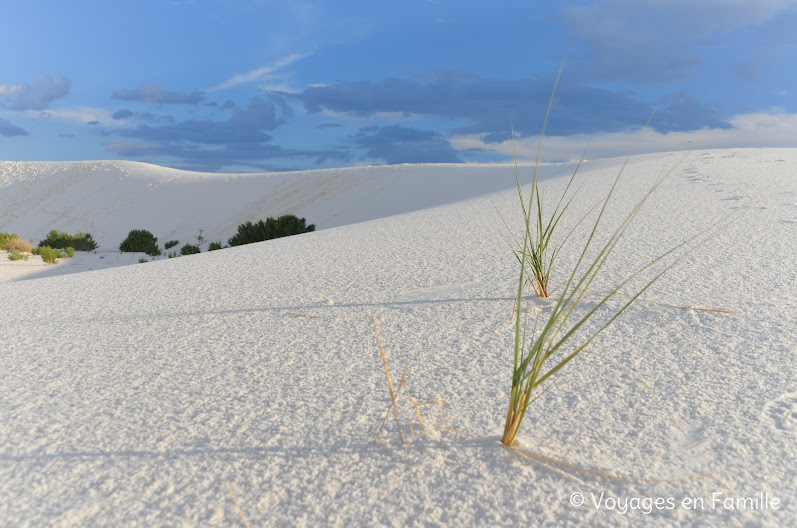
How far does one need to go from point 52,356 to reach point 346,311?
3.19ft

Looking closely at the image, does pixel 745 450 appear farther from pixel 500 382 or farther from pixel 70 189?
pixel 70 189

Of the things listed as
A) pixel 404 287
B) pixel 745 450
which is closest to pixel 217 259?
pixel 404 287

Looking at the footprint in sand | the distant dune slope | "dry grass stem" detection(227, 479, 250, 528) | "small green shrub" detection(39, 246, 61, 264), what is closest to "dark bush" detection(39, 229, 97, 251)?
"small green shrub" detection(39, 246, 61, 264)

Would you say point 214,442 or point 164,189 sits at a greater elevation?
point 164,189

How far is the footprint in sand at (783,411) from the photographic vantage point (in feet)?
4.06

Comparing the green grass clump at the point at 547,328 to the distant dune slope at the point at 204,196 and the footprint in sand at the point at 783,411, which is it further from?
the distant dune slope at the point at 204,196

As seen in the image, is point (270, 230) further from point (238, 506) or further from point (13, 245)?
point (238, 506)

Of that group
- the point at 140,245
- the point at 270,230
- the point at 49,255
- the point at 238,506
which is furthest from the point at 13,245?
the point at 238,506

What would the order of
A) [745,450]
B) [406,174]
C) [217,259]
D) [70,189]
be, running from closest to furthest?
[745,450] → [217,259] → [406,174] → [70,189]

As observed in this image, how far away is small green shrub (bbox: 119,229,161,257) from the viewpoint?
931 centimetres

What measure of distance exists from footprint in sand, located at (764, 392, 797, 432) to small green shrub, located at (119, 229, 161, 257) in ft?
30.3

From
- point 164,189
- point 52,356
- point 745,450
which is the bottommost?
point 745,450

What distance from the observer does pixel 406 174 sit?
14.6 metres

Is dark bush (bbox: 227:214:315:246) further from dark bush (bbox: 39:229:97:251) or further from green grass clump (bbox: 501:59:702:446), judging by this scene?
green grass clump (bbox: 501:59:702:446)
